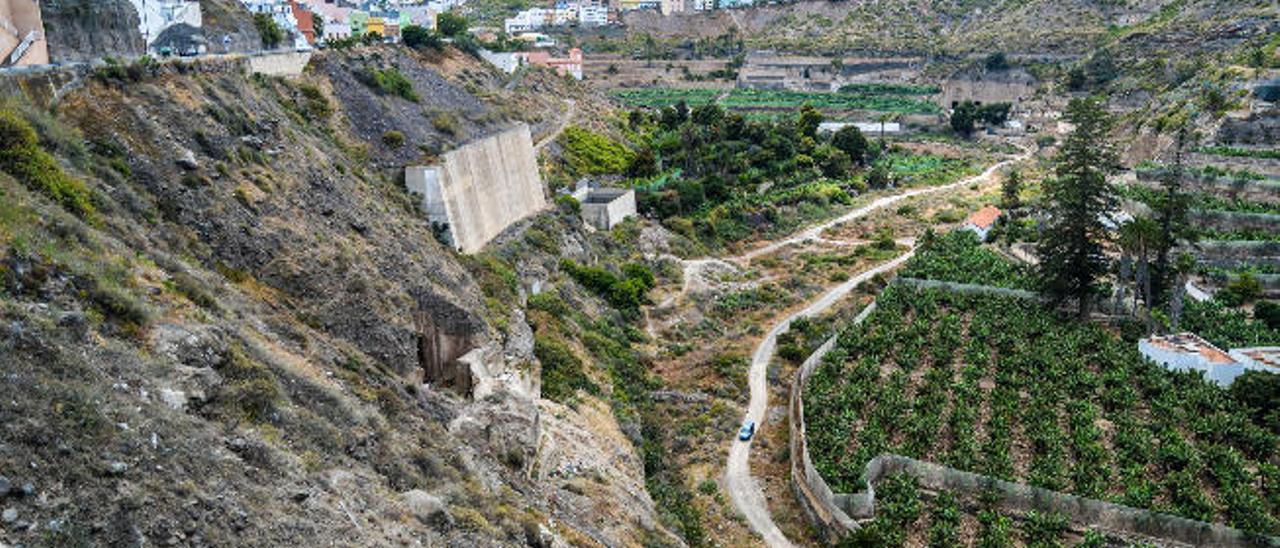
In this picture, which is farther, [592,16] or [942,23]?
[592,16]

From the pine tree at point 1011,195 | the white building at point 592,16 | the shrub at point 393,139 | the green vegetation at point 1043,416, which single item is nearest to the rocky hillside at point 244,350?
the shrub at point 393,139

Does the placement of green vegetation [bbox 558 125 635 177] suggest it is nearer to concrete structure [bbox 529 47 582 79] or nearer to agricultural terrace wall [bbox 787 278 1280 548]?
concrete structure [bbox 529 47 582 79]

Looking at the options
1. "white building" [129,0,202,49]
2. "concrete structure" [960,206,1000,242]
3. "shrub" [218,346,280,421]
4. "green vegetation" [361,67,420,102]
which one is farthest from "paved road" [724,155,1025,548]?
"white building" [129,0,202,49]

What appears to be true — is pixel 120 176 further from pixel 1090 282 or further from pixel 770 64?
pixel 770 64

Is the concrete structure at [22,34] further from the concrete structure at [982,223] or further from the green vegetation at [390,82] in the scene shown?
the concrete structure at [982,223]

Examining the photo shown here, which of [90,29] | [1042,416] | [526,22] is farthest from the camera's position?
[526,22]

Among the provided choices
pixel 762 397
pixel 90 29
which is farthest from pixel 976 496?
pixel 90 29

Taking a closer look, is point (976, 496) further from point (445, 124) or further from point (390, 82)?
point (390, 82)
